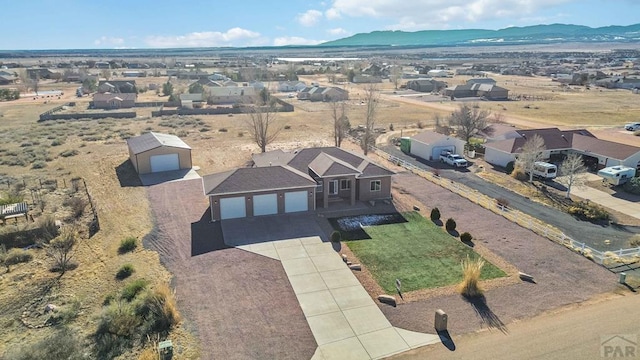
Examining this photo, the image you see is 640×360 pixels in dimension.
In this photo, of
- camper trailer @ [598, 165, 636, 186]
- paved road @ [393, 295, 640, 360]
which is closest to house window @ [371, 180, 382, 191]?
paved road @ [393, 295, 640, 360]

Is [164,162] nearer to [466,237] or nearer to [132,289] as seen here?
[132,289]

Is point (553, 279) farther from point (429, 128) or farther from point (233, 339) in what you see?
point (429, 128)

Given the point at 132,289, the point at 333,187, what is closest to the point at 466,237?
the point at 333,187

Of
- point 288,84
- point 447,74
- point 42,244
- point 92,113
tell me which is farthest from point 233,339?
point 447,74

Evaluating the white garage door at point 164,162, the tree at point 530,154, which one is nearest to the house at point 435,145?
the tree at point 530,154

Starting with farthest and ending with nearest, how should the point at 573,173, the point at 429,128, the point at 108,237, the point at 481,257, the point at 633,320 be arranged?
the point at 429,128 < the point at 573,173 < the point at 108,237 < the point at 481,257 < the point at 633,320

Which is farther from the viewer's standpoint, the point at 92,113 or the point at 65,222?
the point at 92,113

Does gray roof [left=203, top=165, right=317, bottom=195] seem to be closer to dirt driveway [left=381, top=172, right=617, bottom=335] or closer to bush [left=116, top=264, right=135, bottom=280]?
bush [left=116, top=264, right=135, bottom=280]
